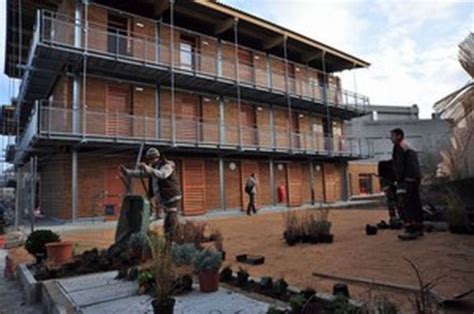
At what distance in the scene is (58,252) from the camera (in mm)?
6547

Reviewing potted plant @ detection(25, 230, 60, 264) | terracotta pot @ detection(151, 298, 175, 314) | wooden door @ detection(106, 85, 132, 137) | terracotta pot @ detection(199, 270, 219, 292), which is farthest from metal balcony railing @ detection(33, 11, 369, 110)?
terracotta pot @ detection(151, 298, 175, 314)

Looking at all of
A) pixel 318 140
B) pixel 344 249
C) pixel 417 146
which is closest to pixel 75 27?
pixel 344 249

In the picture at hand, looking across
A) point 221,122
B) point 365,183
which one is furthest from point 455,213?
point 365,183

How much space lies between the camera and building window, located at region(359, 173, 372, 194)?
33.7 m

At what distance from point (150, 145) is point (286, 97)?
9.44 m

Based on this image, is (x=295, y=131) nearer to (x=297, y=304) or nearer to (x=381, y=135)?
(x=381, y=135)

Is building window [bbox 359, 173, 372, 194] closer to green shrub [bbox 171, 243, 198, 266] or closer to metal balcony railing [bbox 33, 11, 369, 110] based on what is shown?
metal balcony railing [bbox 33, 11, 369, 110]

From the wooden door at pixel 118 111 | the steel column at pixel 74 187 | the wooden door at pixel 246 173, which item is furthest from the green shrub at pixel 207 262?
the wooden door at pixel 246 173

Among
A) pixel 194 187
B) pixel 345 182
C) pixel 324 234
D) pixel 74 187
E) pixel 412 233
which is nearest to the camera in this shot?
pixel 412 233

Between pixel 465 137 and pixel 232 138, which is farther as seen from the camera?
pixel 232 138

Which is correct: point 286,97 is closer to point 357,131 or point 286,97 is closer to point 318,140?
point 318,140

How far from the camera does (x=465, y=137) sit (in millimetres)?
8992

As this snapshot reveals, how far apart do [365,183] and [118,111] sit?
943 inches

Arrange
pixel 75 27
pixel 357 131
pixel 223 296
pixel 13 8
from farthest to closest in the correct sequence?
pixel 357 131, pixel 13 8, pixel 75 27, pixel 223 296
